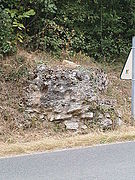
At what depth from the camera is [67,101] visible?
7.88 meters

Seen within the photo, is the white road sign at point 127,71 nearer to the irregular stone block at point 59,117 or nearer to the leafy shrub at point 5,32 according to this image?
the irregular stone block at point 59,117

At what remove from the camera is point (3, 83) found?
26.1 ft

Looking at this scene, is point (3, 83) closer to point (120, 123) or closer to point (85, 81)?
point (85, 81)

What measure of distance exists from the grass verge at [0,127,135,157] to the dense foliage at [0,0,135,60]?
3.16 m

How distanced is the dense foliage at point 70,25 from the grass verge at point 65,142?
3.16m

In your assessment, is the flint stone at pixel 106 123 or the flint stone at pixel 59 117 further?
the flint stone at pixel 106 123

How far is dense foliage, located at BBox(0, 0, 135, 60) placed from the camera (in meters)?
9.36

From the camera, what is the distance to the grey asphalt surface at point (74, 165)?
4543 millimetres

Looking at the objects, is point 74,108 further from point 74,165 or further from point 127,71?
point 74,165

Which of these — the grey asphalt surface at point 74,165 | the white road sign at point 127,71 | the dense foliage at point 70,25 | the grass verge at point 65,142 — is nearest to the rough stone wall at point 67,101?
the grass verge at point 65,142

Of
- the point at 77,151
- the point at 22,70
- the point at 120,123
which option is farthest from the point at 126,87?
the point at 77,151

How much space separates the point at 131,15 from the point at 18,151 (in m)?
8.16

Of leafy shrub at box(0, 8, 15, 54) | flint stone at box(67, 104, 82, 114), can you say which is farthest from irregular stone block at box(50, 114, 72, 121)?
leafy shrub at box(0, 8, 15, 54)

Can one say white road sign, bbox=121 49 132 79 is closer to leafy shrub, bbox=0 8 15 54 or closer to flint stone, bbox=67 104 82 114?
flint stone, bbox=67 104 82 114
